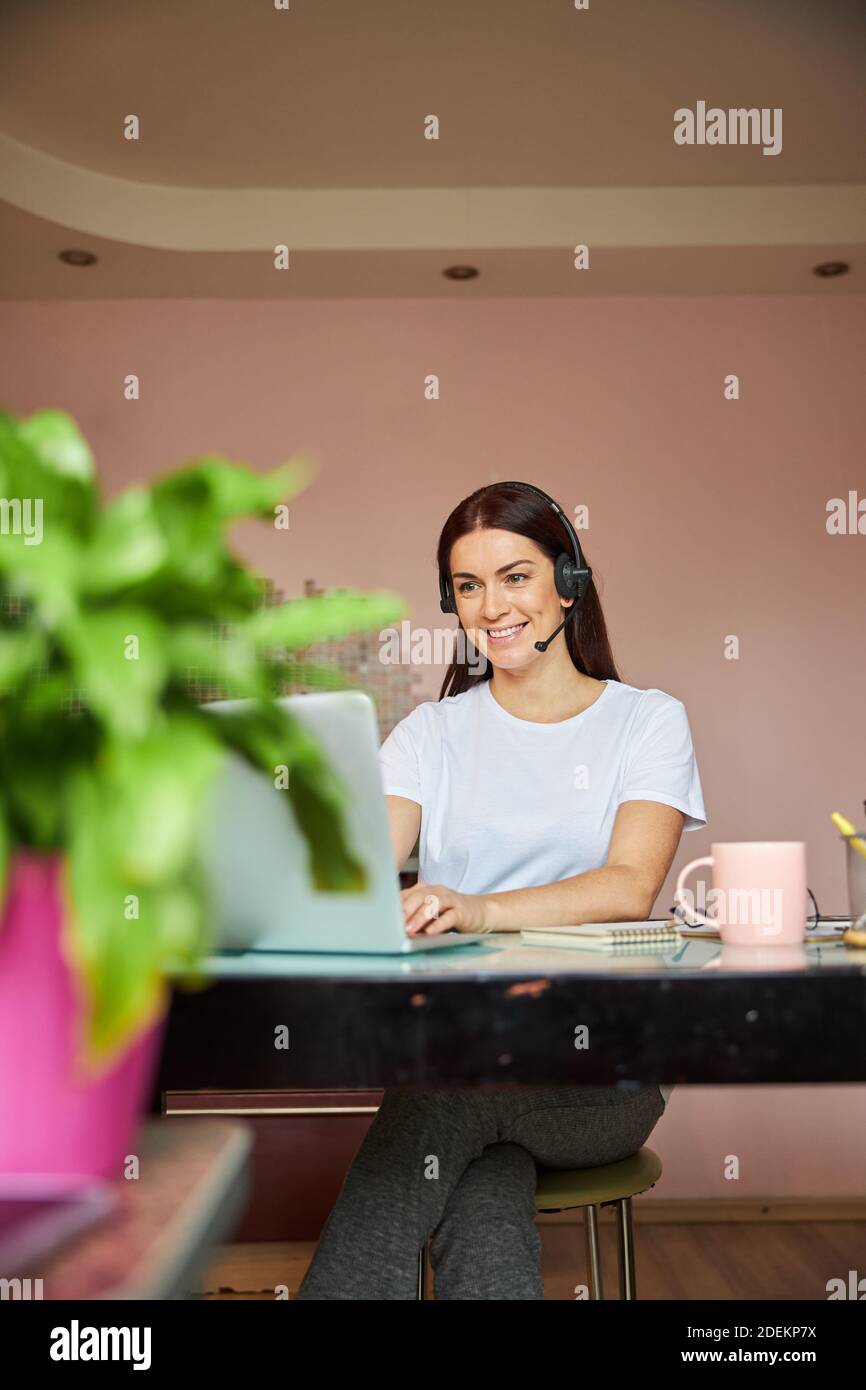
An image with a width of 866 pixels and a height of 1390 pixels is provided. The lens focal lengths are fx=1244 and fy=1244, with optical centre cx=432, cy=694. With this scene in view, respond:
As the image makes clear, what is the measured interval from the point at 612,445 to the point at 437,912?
110 inches

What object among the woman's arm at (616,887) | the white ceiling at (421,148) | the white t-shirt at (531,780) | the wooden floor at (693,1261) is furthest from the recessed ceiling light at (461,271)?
the wooden floor at (693,1261)

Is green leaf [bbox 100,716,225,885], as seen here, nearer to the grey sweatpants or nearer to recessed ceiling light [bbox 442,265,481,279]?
the grey sweatpants

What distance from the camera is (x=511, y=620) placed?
7.06 feet

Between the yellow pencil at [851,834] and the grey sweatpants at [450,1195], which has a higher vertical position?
the yellow pencil at [851,834]

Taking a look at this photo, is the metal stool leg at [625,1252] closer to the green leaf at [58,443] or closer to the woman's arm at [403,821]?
the woman's arm at [403,821]

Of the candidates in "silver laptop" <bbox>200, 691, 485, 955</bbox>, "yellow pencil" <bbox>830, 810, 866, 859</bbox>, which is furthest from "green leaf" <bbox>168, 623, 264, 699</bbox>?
"yellow pencil" <bbox>830, 810, 866, 859</bbox>

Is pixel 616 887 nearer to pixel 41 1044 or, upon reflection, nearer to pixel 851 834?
pixel 851 834

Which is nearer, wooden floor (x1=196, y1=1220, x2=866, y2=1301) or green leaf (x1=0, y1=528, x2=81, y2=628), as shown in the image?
green leaf (x1=0, y1=528, x2=81, y2=628)

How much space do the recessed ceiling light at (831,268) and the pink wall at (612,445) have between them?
15 cm

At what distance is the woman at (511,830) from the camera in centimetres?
125

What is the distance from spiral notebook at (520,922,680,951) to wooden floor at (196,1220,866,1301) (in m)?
1.77

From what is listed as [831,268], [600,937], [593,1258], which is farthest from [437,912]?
[831,268]

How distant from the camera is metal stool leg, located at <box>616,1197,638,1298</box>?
175 cm
